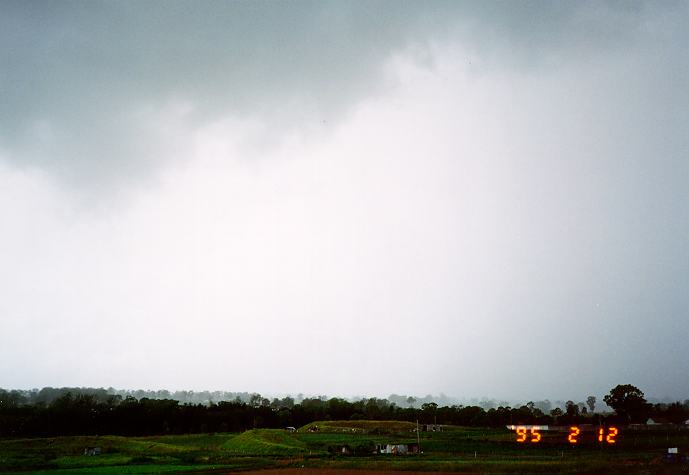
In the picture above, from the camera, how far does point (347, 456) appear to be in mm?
58719

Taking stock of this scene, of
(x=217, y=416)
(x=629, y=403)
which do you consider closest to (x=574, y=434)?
(x=629, y=403)

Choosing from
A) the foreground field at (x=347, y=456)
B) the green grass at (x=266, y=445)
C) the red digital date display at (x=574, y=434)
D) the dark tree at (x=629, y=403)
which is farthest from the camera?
the dark tree at (x=629, y=403)

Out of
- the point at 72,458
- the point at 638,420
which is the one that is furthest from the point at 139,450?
the point at 638,420

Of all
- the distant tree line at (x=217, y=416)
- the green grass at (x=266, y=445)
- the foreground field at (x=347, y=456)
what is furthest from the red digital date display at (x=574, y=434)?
the distant tree line at (x=217, y=416)

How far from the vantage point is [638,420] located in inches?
4003

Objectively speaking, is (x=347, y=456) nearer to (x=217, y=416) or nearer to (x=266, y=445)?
(x=266, y=445)

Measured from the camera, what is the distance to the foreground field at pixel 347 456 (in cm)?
4466

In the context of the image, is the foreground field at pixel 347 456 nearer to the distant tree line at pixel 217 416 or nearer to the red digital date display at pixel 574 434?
the red digital date display at pixel 574 434

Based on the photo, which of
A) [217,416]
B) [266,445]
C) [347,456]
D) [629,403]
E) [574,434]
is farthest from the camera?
[217,416]

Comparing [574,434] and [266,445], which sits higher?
[574,434]

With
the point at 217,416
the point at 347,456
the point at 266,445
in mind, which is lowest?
the point at 217,416

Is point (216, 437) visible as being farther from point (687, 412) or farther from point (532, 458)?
point (687, 412)

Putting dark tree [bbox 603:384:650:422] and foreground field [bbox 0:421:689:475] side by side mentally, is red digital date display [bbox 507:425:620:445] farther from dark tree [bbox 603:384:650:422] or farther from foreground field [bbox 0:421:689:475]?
dark tree [bbox 603:384:650:422]

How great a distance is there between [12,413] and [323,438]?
68428 mm
